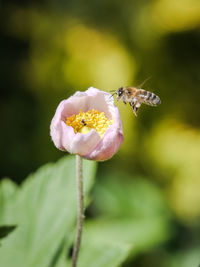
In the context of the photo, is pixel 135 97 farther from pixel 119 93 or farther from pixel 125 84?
pixel 125 84

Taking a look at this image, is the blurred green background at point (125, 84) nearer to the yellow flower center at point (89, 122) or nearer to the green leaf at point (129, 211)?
the green leaf at point (129, 211)

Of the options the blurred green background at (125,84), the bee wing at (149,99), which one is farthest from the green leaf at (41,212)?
the blurred green background at (125,84)

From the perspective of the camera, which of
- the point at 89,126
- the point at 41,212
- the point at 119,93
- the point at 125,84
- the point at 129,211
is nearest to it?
the point at 89,126

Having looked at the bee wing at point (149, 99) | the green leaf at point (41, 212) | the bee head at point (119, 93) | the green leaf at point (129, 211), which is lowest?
the green leaf at point (129, 211)

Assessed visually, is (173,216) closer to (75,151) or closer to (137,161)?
(137,161)

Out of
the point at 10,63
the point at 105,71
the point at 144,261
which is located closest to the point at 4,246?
the point at 144,261

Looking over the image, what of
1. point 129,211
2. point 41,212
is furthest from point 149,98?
point 129,211
